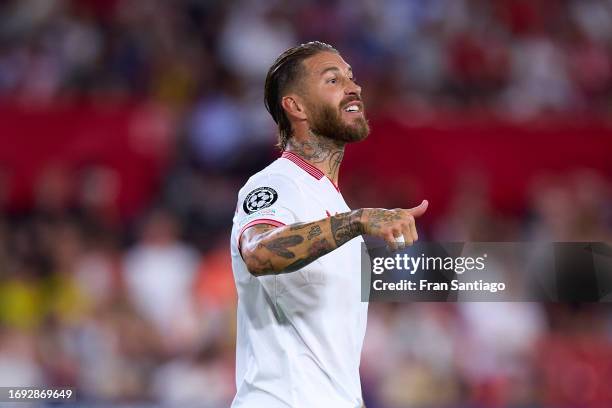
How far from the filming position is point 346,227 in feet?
11.5

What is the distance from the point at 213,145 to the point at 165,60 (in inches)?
47.3

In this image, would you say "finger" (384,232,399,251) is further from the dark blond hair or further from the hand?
the dark blond hair

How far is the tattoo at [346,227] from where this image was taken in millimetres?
3488

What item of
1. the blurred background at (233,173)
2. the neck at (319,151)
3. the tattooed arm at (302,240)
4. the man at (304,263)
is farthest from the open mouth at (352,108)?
the blurred background at (233,173)

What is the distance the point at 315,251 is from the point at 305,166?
0.73m

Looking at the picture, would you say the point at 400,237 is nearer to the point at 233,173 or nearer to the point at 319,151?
the point at 319,151

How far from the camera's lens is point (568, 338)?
8562mm

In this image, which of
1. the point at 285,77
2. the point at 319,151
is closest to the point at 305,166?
the point at 319,151

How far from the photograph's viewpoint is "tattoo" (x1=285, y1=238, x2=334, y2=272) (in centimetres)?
354

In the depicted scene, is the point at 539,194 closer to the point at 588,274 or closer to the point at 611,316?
the point at 611,316

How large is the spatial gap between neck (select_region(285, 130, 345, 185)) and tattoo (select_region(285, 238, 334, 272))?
77cm

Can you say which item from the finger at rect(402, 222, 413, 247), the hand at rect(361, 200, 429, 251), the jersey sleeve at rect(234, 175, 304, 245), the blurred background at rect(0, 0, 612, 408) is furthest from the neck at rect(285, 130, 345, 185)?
the blurred background at rect(0, 0, 612, 408)

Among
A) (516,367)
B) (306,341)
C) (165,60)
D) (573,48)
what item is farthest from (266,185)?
(573,48)

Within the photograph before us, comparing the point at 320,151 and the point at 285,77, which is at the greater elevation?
the point at 285,77
